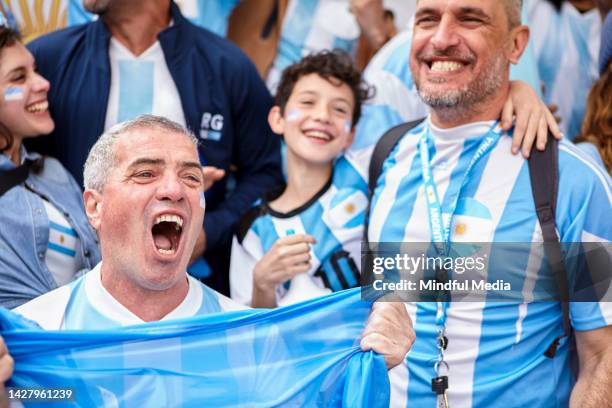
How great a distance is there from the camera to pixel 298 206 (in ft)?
13.7

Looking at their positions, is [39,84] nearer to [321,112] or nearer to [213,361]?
[321,112]

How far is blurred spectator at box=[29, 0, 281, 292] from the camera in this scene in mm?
4211

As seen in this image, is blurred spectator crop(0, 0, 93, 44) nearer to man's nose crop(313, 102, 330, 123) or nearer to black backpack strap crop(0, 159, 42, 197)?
black backpack strap crop(0, 159, 42, 197)

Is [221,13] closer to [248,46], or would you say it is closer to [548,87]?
[248,46]

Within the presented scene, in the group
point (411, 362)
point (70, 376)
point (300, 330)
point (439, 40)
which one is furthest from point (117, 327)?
point (439, 40)

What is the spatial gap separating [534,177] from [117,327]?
1.66 meters

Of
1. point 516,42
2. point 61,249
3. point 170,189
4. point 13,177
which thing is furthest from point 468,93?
point 13,177

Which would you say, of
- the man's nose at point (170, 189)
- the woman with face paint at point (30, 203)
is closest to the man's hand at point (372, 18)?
the woman with face paint at point (30, 203)

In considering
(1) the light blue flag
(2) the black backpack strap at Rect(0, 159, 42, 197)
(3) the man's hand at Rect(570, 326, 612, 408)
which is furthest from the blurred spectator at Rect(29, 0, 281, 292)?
(3) the man's hand at Rect(570, 326, 612, 408)

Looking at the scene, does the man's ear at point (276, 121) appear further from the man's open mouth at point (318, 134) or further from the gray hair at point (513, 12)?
the gray hair at point (513, 12)

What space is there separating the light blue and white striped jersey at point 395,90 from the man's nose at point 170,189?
1636 millimetres

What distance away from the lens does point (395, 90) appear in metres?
4.73

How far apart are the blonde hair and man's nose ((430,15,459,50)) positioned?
1.06 metres

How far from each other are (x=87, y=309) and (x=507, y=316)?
1.55 metres
